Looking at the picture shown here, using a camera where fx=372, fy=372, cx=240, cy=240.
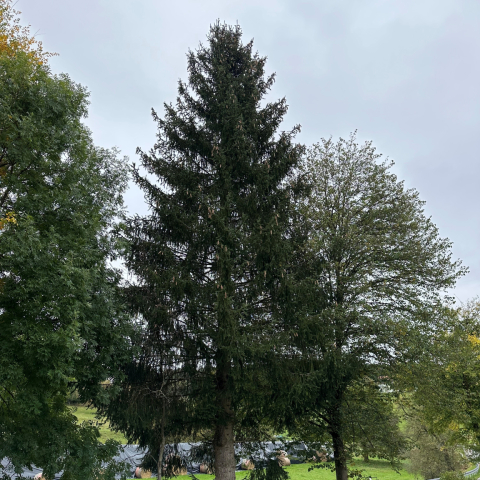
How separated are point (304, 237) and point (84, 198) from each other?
261 inches

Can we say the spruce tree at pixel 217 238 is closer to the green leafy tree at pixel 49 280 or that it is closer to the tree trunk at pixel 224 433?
the tree trunk at pixel 224 433

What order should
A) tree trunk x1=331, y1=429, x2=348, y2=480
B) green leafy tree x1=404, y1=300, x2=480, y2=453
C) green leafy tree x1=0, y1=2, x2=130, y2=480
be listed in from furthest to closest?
tree trunk x1=331, y1=429, x2=348, y2=480
green leafy tree x1=404, y1=300, x2=480, y2=453
green leafy tree x1=0, y1=2, x2=130, y2=480

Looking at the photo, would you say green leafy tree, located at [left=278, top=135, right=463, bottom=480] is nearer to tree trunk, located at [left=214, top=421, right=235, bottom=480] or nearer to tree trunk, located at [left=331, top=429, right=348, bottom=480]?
tree trunk, located at [left=331, top=429, right=348, bottom=480]

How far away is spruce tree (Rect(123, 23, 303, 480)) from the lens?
9.44 m

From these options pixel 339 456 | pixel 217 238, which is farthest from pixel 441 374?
pixel 217 238

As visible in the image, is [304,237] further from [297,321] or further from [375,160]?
[375,160]

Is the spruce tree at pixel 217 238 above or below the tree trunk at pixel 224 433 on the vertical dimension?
above

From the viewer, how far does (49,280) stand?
7762mm

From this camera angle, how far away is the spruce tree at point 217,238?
31.0 ft

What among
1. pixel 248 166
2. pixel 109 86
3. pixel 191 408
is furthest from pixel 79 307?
pixel 109 86

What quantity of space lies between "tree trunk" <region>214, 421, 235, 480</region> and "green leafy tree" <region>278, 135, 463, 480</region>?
1.76m

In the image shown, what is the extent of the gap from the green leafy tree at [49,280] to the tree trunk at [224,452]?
2.60m

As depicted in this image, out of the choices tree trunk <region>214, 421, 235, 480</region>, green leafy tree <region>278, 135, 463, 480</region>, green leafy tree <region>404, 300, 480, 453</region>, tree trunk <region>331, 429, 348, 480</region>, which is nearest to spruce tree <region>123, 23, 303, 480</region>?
tree trunk <region>214, 421, 235, 480</region>

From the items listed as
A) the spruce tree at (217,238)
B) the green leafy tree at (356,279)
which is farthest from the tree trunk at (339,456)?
the spruce tree at (217,238)
